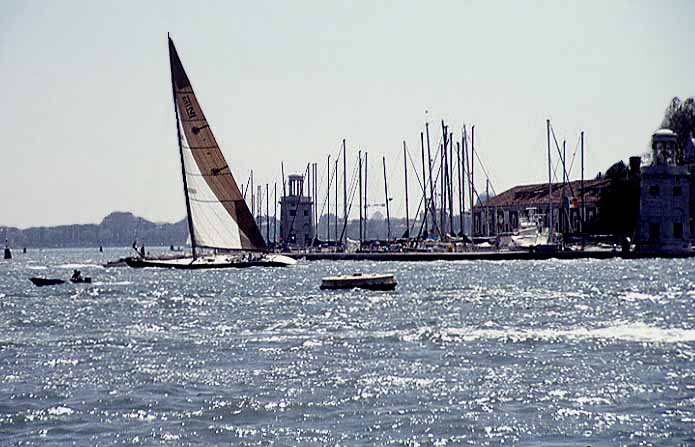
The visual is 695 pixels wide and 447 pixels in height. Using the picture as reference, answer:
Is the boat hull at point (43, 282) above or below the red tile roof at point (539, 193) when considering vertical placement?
below

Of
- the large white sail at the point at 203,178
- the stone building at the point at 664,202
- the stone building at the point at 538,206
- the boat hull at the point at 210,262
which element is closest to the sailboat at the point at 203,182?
the large white sail at the point at 203,178

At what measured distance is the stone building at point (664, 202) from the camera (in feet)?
442

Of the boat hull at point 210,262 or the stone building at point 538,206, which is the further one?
the stone building at point 538,206

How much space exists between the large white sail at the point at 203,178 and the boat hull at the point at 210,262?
3362mm

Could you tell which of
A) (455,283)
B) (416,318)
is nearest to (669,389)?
(416,318)

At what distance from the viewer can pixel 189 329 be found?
47312 mm

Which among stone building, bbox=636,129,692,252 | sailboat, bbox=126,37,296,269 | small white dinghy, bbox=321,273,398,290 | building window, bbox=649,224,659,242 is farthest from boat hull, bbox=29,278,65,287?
building window, bbox=649,224,659,242

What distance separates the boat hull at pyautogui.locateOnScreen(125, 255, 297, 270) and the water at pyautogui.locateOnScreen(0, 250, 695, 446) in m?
39.1

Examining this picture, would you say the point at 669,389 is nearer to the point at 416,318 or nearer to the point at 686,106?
the point at 416,318

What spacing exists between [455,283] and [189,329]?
37.4m

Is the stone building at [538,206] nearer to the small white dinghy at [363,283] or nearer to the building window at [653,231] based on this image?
the building window at [653,231]

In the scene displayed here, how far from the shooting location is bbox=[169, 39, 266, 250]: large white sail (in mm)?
99250

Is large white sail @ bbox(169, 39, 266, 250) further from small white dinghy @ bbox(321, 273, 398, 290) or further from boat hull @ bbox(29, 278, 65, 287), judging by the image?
small white dinghy @ bbox(321, 273, 398, 290)

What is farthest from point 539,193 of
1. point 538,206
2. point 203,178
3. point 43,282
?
point 43,282
